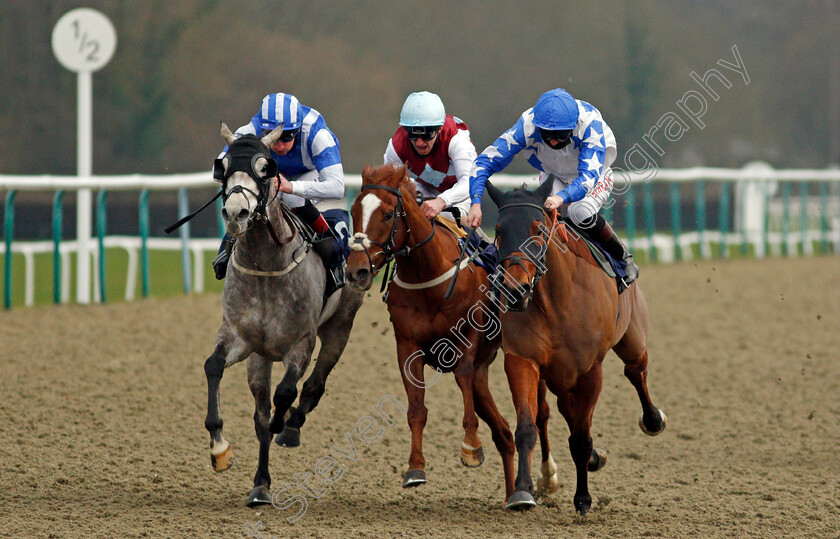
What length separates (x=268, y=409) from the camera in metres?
5.03

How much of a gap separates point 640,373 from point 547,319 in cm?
141

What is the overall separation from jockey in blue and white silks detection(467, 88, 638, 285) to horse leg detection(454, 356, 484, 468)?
640mm

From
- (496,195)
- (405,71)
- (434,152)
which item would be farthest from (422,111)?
(405,71)

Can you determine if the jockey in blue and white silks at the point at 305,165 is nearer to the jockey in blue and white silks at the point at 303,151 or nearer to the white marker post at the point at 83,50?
the jockey in blue and white silks at the point at 303,151

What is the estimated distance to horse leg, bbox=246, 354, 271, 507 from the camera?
16.1ft

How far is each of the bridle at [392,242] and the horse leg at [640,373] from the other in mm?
1263

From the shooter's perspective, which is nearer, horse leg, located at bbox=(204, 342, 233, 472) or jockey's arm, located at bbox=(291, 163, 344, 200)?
horse leg, located at bbox=(204, 342, 233, 472)

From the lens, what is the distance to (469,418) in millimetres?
4930

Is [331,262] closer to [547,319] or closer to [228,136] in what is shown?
[228,136]

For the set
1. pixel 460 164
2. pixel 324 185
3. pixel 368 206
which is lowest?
pixel 368 206

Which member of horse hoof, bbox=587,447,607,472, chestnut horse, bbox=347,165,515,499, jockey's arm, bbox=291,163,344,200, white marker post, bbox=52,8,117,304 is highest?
white marker post, bbox=52,8,117,304

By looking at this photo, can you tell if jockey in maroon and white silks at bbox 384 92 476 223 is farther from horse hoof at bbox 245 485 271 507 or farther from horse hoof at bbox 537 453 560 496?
horse hoof at bbox 245 485 271 507

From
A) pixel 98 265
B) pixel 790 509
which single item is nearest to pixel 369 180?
pixel 790 509

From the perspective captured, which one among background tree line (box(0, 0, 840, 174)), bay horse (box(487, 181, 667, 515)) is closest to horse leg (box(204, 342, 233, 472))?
bay horse (box(487, 181, 667, 515))
